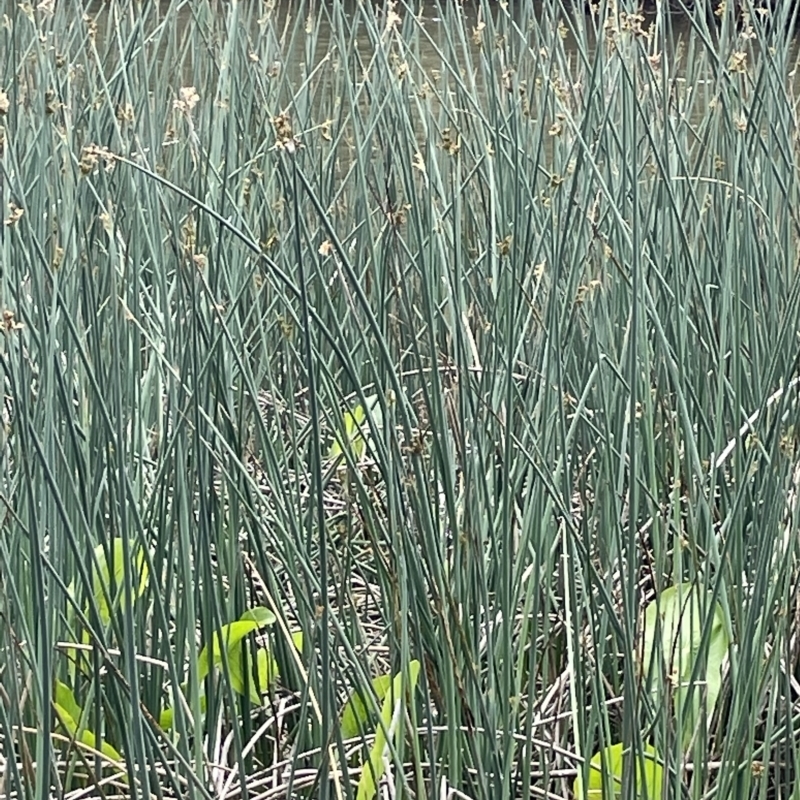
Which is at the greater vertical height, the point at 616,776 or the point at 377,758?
the point at 377,758

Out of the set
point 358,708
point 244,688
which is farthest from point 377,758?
point 244,688

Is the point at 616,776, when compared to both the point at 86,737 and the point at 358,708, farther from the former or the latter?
the point at 86,737

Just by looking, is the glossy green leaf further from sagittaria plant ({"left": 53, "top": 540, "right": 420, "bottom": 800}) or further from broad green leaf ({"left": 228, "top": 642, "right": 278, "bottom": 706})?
broad green leaf ({"left": 228, "top": 642, "right": 278, "bottom": 706})

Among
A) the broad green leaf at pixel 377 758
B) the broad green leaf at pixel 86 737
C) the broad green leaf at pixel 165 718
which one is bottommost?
the broad green leaf at pixel 165 718

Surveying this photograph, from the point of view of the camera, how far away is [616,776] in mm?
996

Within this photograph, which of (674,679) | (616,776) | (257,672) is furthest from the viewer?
(257,672)

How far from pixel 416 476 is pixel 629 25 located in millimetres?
552

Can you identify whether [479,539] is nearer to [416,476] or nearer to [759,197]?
[416,476]

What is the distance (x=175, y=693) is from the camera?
2.86ft

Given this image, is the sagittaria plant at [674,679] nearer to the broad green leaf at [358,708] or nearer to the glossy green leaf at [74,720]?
the broad green leaf at [358,708]

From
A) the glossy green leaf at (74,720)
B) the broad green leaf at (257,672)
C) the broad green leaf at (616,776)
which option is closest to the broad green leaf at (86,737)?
the glossy green leaf at (74,720)

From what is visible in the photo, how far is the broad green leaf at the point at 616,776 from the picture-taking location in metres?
0.87

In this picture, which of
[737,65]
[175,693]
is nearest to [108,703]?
[175,693]

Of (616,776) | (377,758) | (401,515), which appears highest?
(401,515)
